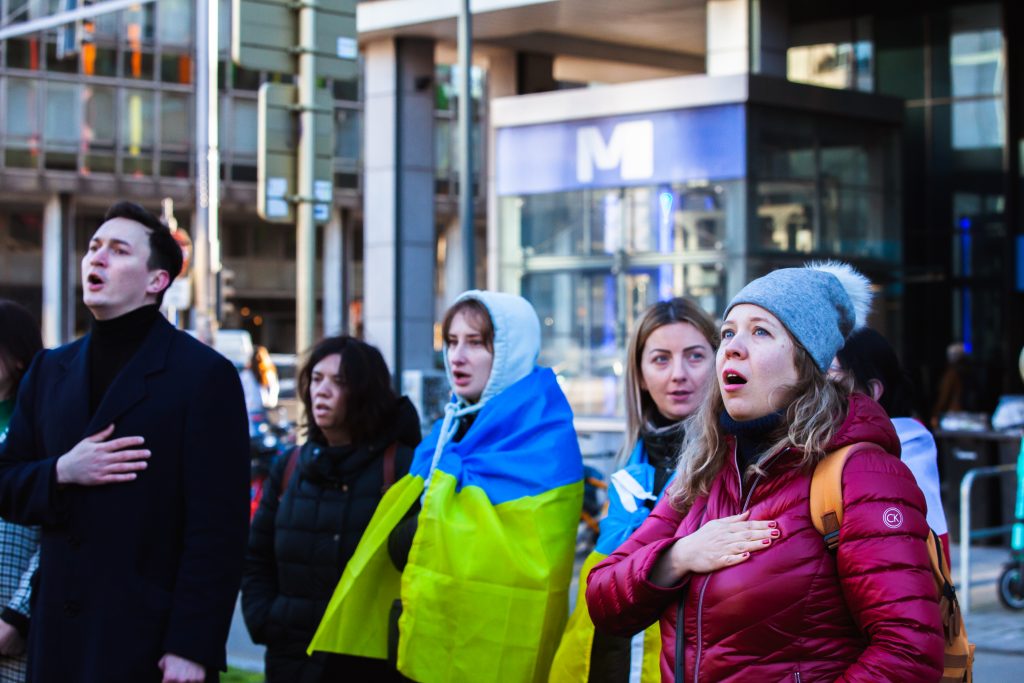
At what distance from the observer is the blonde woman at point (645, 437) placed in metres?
4.14

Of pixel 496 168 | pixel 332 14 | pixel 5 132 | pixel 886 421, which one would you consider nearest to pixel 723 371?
pixel 886 421

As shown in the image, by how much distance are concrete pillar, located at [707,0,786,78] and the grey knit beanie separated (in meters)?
15.2

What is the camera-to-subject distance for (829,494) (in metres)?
2.81

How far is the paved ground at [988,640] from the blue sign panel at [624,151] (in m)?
6.43

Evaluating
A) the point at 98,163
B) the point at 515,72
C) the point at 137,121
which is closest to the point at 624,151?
the point at 515,72

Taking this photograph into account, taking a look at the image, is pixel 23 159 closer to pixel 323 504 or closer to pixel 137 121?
pixel 137 121

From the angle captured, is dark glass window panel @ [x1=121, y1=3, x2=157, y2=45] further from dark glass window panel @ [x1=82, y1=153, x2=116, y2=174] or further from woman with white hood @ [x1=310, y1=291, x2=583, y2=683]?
woman with white hood @ [x1=310, y1=291, x2=583, y2=683]

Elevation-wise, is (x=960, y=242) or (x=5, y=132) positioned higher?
(x=5, y=132)

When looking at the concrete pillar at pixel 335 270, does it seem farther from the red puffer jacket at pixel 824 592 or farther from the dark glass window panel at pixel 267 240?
the red puffer jacket at pixel 824 592

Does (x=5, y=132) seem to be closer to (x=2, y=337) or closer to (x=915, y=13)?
(x=915, y=13)

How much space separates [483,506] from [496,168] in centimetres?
1406

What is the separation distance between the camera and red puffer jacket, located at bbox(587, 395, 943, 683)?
265 cm

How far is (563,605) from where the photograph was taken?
4.39 m

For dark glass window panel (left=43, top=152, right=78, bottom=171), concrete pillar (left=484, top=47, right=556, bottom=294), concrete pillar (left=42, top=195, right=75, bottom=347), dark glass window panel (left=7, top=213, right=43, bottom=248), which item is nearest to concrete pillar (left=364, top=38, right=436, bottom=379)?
concrete pillar (left=484, top=47, right=556, bottom=294)
